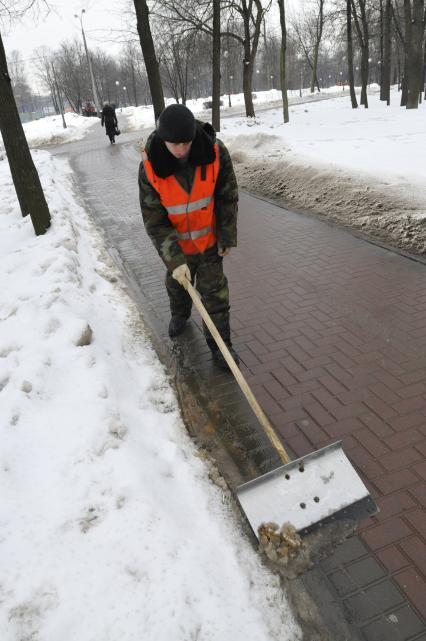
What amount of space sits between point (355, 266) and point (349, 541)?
3591 millimetres

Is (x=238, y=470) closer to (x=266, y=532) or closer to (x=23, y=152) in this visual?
(x=266, y=532)

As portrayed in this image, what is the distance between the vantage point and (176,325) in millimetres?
4168

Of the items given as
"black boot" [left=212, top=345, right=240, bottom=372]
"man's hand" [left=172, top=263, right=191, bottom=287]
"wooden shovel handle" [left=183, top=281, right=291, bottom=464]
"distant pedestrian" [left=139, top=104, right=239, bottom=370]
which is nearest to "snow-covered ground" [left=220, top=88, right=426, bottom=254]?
"black boot" [left=212, top=345, right=240, bottom=372]

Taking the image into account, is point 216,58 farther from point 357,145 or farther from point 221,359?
point 221,359

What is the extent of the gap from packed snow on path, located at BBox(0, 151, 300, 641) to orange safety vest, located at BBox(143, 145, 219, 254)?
1098 millimetres

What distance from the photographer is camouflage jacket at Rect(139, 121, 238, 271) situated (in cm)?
291

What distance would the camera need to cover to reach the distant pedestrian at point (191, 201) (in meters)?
2.85

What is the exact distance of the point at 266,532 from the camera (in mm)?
2139

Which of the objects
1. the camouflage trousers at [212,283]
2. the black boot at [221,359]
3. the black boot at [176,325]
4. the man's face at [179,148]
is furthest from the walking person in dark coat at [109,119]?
the man's face at [179,148]

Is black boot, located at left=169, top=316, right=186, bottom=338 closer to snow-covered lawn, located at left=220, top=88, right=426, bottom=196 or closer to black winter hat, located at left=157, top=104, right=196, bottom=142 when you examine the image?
black winter hat, located at left=157, top=104, right=196, bottom=142

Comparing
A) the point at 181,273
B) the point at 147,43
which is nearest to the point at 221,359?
the point at 181,273

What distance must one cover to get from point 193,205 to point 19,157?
14.0 ft

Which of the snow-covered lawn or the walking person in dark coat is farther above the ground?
the walking person in dark coat

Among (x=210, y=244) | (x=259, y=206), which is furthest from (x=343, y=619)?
(x=259, y=206)
